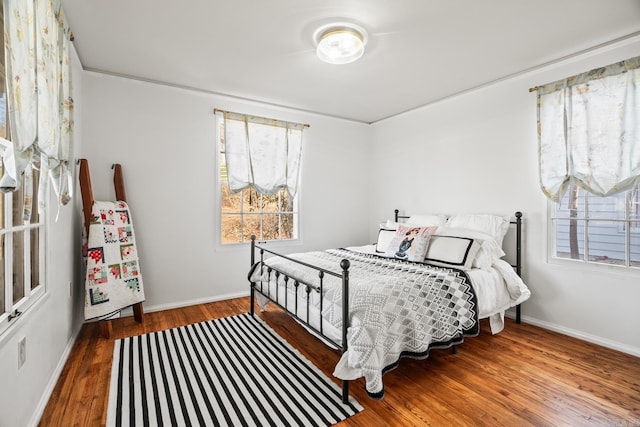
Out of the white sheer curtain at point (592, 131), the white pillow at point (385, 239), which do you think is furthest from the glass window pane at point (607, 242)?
the white pillow at point (385, 239)

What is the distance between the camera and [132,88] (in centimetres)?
325

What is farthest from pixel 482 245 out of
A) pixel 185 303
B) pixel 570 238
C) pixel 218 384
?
pixel 185 303

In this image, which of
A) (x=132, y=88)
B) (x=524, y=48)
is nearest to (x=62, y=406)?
(x=132, y=88)

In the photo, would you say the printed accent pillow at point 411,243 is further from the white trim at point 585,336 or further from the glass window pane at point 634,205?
the glass window pane at point 634,205

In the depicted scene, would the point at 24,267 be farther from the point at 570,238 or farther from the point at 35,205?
the point at 570,238

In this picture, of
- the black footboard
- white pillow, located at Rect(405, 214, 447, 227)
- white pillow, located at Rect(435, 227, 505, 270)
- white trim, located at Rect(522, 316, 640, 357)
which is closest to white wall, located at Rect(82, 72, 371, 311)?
the black footboard

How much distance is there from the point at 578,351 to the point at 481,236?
46.1 inches

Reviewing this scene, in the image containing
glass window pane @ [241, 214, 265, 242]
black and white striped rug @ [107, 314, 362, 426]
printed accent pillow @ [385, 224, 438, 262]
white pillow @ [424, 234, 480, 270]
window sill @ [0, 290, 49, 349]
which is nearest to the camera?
window sill @ [0, 290, 49, 349]

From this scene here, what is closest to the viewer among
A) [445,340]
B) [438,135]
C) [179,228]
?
[445,340]

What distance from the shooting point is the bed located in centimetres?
187

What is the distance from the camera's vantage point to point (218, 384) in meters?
2.00

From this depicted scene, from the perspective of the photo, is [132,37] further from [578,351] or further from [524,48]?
[578,351]

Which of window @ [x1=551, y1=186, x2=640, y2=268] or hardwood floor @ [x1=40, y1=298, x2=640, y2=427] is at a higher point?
window @ [x1=551, y1=186, x2=640, y2=268]

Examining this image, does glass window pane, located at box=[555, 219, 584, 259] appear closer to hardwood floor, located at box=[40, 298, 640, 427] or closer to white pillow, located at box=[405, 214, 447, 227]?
hardwood floor, located at box=[40, 298, 640, 427]
